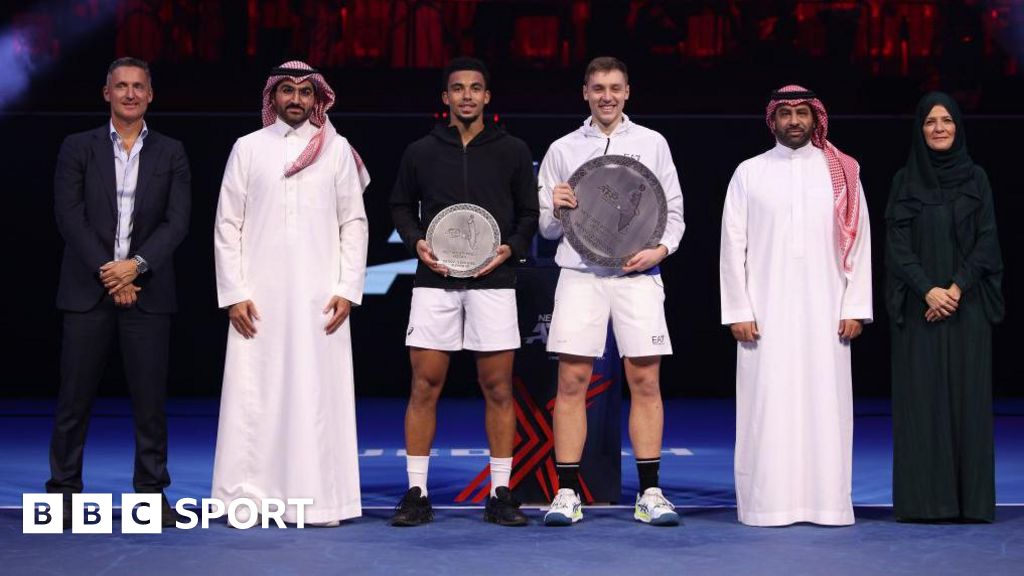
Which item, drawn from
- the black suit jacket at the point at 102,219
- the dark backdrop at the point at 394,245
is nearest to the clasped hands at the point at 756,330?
the black suit jacket at the point at 102,219

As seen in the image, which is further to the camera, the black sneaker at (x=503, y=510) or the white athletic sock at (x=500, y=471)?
the white athletic sock at (x=500, y=471)

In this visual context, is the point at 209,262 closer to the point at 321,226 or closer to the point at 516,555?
the point at 321,226

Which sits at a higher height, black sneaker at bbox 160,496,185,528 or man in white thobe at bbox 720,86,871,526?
man in white thobe at bbox 720,86,871,526

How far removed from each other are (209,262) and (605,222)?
6.28 metres

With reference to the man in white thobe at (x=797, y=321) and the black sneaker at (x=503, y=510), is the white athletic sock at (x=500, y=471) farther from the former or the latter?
the man in white thobe at (x=797, y=321)

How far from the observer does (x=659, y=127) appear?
10.6 m

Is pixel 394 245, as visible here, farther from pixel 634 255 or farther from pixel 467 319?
pixel 634 255

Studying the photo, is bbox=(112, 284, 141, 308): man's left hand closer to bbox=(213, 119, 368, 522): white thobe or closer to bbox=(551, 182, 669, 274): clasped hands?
bbox=(213, 119, 368, 522): white thobe

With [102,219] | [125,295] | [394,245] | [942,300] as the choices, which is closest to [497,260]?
[125,295]

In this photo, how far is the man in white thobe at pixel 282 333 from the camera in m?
5.31

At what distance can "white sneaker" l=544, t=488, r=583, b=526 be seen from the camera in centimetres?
525

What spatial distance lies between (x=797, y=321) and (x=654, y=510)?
0.98m

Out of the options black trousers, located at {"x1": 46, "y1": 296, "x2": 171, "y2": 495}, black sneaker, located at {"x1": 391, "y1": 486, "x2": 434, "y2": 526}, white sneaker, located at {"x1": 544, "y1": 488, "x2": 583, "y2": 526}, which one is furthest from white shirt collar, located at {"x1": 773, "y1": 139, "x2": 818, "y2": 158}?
black trousers, located at {"x1": 46, "y1": 296, "x2": 171, "y2": 495}

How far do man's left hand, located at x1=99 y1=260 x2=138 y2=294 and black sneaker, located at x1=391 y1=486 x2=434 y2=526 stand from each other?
141 centimetres
